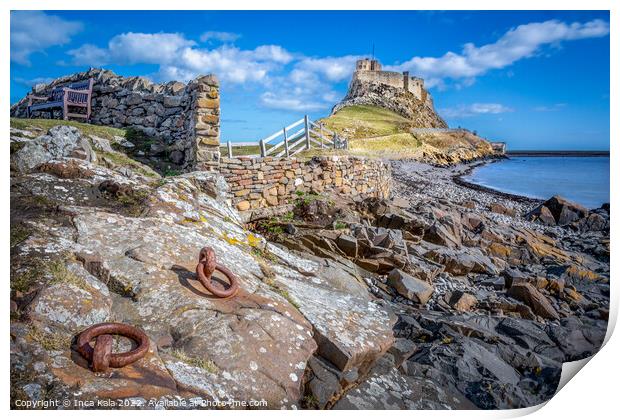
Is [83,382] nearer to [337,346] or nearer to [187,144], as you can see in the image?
[337,346]

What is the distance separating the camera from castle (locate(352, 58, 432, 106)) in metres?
69.4

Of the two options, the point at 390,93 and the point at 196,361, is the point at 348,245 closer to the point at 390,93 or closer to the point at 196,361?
the point at 196,361

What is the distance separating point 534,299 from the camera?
7316 millimetres

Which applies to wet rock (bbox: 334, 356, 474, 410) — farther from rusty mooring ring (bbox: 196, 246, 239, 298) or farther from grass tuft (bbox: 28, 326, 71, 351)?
grass tuft (bbox: 28, 326, 71, 351)

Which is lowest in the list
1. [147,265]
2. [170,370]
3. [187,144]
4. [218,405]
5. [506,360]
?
[506,360]

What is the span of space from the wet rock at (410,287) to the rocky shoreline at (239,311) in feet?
0.10

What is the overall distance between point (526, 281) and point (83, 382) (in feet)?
27.1

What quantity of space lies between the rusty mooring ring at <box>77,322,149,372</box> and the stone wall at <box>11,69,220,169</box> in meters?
6.90

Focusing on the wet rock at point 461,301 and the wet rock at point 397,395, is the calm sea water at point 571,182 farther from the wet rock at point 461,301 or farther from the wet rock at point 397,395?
the wet rock at point 397,395

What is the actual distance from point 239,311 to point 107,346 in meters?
1.34

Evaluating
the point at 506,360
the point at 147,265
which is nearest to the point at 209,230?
the point at 147,265

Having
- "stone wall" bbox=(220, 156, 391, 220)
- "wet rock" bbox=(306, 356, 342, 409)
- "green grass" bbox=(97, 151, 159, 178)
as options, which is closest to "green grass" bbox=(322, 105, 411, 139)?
"stone wall" bbox=(220, 156, 391, 220)

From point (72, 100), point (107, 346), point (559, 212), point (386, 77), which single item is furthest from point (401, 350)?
point (386, 77)

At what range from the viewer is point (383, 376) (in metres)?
4.11
